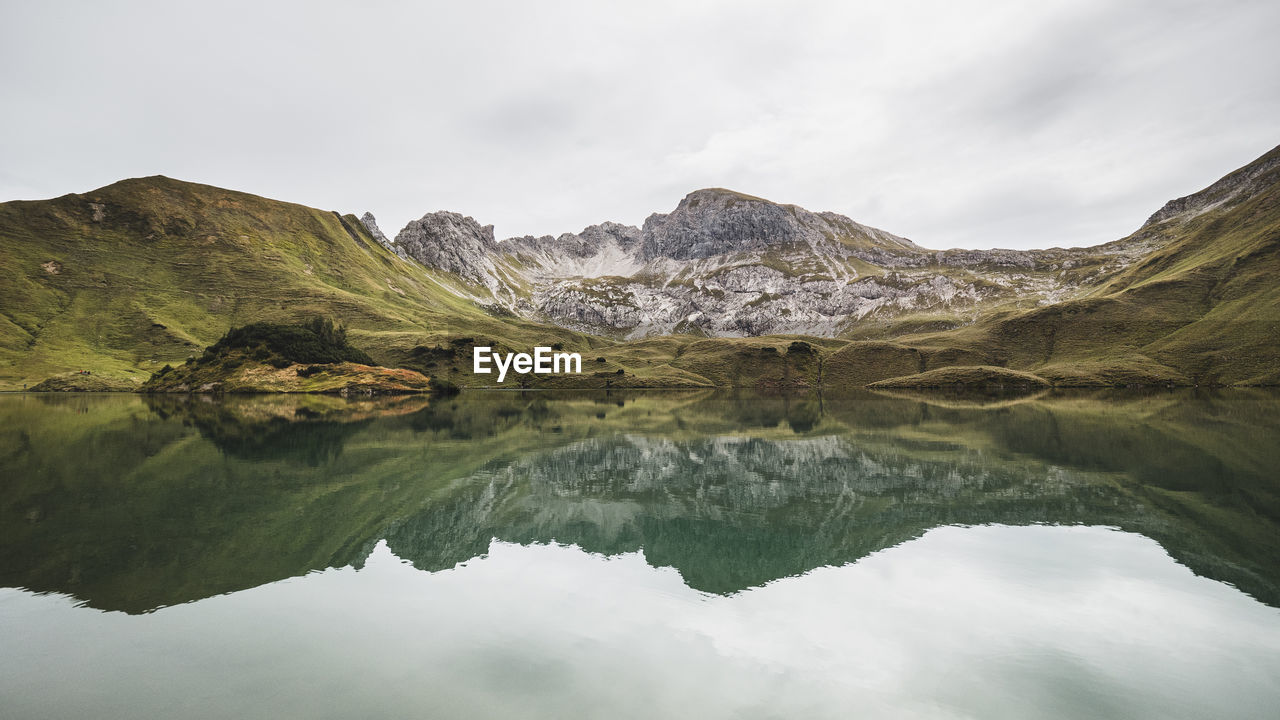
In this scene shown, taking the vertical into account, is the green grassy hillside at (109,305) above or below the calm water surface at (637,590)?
above

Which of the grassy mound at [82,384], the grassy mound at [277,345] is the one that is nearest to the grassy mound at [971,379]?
the grassy mound at [277,345]

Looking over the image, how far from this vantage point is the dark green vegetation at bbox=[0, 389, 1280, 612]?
15500 mm

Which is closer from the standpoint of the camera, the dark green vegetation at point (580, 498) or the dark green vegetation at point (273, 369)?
the dark green vegetation at point (580, 498)

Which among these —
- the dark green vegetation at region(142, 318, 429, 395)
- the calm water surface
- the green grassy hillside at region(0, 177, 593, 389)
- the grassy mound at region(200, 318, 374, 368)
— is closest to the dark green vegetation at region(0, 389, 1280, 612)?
the calm water surface

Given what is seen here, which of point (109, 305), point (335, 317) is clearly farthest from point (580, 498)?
point (109, 305)

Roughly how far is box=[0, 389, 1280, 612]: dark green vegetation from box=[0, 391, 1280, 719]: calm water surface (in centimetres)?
17

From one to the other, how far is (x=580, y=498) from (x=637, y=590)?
1195 centimetres

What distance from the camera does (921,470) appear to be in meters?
31.2

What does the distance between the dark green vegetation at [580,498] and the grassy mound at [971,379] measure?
13269 centimetres

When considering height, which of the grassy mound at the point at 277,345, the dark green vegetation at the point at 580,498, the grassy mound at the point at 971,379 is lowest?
the grassy mound at the point at 971,379

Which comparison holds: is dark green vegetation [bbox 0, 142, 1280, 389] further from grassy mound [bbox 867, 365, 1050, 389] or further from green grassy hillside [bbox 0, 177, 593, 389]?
grassy mound [bbox 867, 365, 1050, 389]

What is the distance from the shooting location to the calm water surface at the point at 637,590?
8.92 meters

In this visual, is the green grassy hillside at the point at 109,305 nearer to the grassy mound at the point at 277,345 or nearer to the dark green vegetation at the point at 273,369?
the dark green vegetation at the point at 273,369

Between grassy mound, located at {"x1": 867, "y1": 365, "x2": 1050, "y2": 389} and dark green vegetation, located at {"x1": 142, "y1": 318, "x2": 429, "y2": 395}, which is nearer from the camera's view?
dark green vegetation, located at {"x1": 142, "y1": 318, "x2": 429, "y2": 395}
